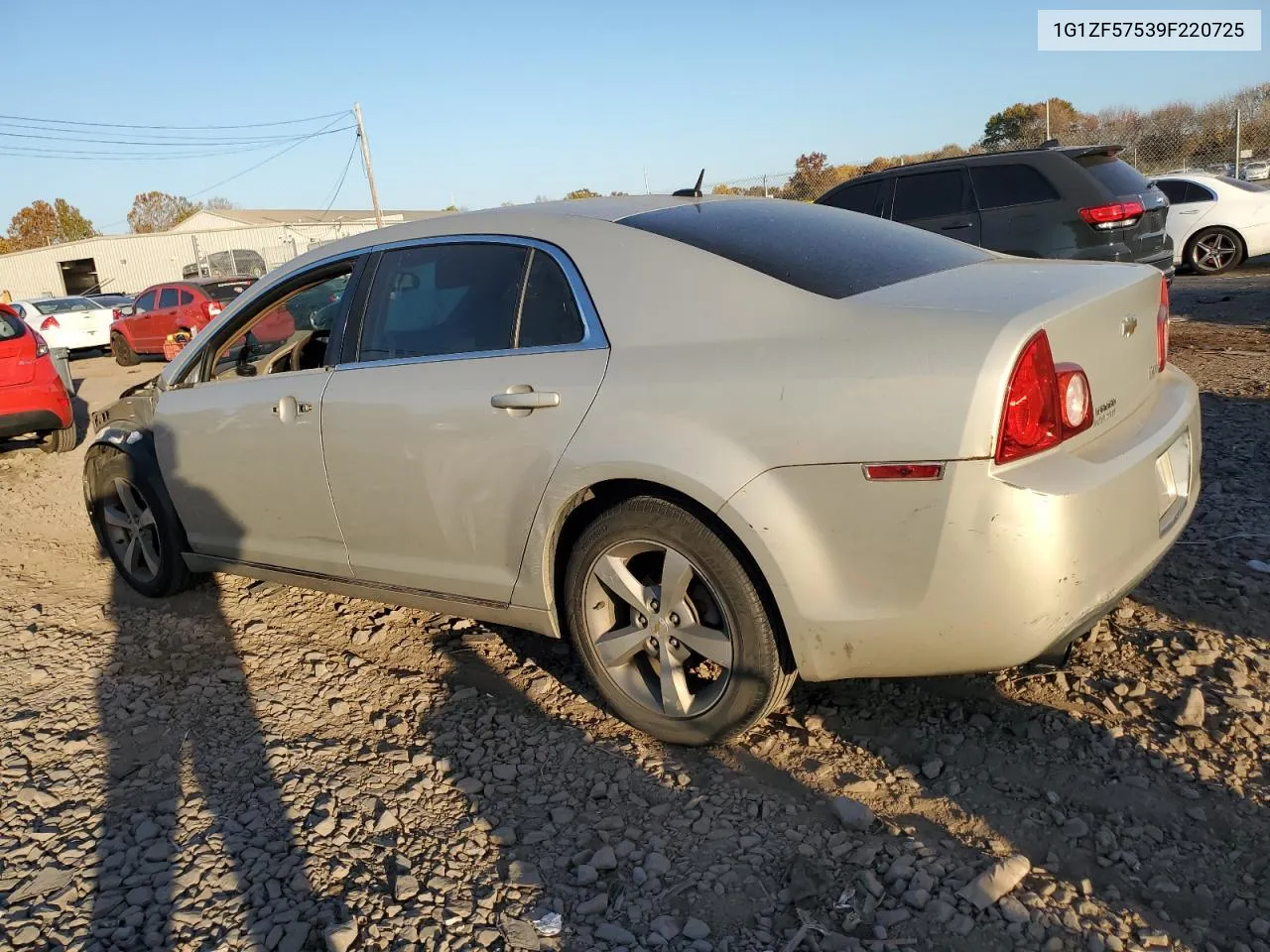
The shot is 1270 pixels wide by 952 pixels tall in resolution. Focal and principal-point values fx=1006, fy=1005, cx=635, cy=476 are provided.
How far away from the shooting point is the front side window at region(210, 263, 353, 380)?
4.36 metres

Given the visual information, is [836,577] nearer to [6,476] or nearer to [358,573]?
[358,573]

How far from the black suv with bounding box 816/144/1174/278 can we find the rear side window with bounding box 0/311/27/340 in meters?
7.22

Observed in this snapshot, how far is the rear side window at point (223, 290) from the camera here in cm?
1656

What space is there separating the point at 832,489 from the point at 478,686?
1.77 m

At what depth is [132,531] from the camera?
4938 mm

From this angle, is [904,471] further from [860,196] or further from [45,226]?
[45,226]

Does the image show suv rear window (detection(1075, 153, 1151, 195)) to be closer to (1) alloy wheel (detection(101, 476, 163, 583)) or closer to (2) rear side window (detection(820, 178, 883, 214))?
(2) rear side window (detection(820, 178, 883, 214))

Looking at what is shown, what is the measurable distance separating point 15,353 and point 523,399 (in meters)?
7.23

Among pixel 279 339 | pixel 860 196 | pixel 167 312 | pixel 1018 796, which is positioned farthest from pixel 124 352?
pixel 1018 796

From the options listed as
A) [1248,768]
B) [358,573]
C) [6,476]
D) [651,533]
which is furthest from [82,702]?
[6,476]

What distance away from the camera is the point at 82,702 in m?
3.91

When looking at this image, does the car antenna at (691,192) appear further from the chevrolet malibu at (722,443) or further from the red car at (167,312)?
the red car at (167,312)

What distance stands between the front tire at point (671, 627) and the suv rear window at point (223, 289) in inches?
593

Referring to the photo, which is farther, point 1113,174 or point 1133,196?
point 1113,174
